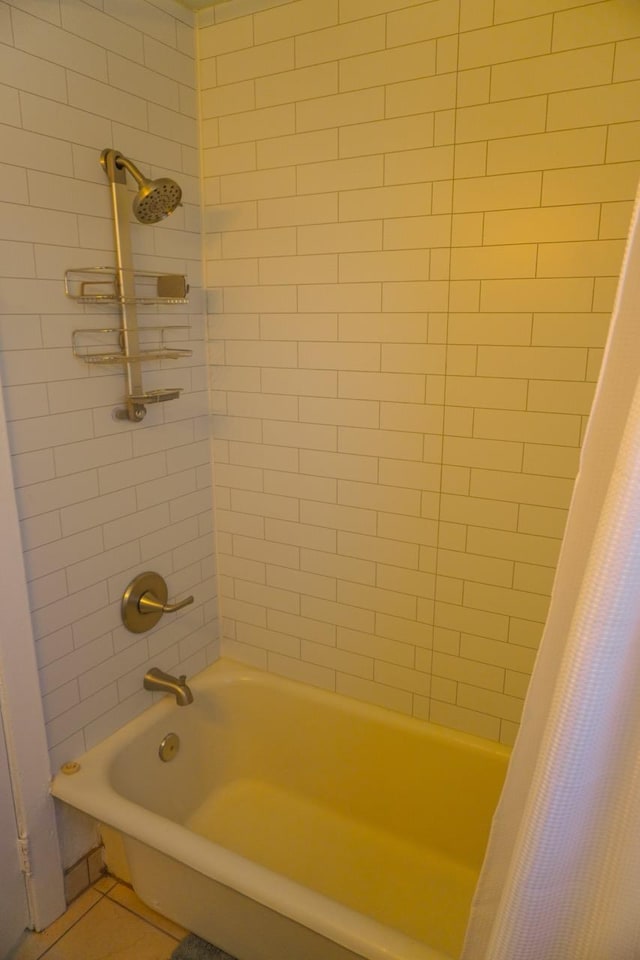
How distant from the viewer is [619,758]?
0.74 m

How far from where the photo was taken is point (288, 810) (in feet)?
6.98

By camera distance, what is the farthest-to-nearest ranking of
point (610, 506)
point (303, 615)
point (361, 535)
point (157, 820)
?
point (303, 615) < point (361, 535) < point (157, 820) < point (610, 506)

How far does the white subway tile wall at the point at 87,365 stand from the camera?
1.49m

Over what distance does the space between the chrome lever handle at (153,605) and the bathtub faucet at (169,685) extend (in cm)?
21

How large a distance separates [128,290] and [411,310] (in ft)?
2.48

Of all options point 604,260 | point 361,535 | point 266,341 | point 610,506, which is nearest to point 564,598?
point 610,506

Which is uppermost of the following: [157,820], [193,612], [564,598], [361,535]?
[564,598]

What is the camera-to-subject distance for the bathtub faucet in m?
1.96

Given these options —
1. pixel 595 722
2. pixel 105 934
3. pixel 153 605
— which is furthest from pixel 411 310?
pixel 105 934

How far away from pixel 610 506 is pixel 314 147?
59.8 inches

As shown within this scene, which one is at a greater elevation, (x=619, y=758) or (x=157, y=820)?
(x=619, y=758)

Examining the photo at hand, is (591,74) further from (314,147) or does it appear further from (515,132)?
(314,147)

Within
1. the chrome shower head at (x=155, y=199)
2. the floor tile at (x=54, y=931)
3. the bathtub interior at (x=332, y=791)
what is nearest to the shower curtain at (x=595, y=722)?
the bathtub interior at (x=332, y=791)

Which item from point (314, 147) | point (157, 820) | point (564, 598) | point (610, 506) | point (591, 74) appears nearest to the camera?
A: point (610, 506)
